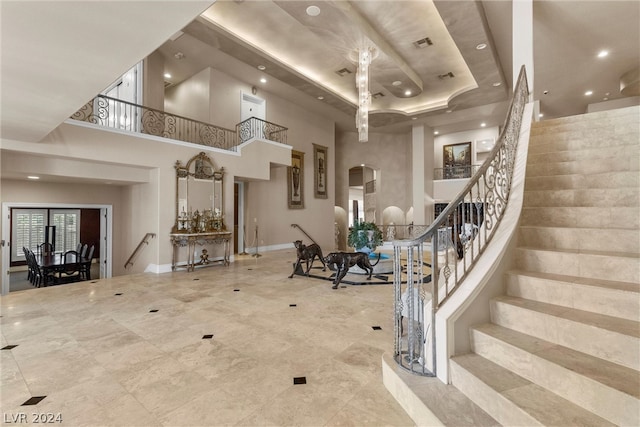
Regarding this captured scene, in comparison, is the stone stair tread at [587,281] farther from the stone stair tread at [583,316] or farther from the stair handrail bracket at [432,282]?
the stair handrail bracket at [432,282]

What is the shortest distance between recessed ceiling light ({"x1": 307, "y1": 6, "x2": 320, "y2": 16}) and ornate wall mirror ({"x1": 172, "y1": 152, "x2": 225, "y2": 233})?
4286mm

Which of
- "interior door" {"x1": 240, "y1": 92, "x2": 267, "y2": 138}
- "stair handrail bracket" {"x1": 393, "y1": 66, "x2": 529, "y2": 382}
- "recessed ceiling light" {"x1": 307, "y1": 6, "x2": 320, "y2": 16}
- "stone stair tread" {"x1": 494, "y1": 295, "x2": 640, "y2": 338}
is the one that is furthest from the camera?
"interior door" {"x1": 240, "y1": 92, "x2": 267, "y2": 138}

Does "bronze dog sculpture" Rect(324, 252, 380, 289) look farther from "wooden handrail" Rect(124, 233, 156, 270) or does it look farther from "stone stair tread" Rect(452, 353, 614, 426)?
"wooden handrail" Rect(124, 233, 156, 270)

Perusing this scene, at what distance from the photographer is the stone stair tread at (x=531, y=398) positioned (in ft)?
4.43

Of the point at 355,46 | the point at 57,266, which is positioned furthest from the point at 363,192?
the point at 57,266

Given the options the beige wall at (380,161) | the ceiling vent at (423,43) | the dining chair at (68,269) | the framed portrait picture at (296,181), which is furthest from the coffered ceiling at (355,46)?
the dining chair at (68,269)

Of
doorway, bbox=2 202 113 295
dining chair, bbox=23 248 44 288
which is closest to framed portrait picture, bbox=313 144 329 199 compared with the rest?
doorway, bbox=2 202 113 295

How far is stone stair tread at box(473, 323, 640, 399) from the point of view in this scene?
1356 millimetres

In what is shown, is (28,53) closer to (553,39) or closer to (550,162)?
(550,162)

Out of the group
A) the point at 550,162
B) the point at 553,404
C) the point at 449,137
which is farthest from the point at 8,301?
the point at 449,137

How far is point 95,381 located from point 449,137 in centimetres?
1582

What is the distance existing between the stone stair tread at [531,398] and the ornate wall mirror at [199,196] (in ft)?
23.1

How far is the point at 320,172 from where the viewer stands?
12.5 metres

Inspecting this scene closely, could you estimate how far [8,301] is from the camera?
459 cm
